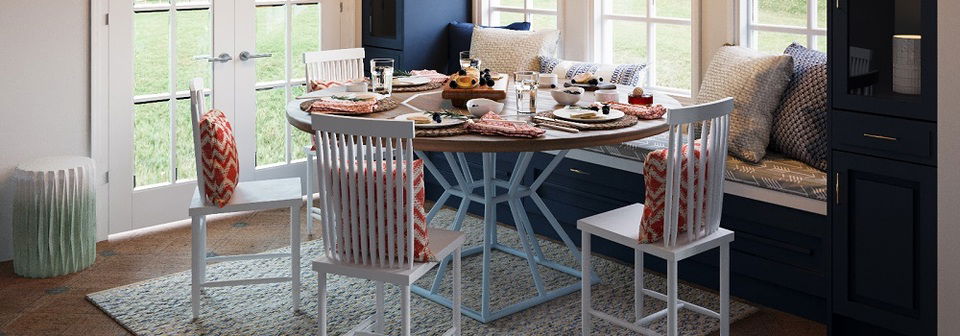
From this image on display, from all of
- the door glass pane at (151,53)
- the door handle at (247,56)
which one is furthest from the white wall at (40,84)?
the door handle at (247,56)

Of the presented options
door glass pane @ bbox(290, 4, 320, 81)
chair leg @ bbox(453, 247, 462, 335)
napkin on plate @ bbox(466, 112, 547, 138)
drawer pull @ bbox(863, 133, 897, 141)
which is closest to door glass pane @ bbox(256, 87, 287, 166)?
door glass pane @ bbox(290, 4, 320, 81)

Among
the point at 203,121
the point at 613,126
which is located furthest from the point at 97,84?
the point at 613,126

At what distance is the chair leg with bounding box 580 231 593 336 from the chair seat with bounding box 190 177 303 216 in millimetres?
1144

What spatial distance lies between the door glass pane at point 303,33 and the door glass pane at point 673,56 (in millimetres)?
1999

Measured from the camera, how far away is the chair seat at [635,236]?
12.2ft

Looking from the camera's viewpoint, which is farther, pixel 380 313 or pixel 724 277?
pixel 380 313

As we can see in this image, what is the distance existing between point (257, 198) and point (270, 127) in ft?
6.29

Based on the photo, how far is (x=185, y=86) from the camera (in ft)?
19.0

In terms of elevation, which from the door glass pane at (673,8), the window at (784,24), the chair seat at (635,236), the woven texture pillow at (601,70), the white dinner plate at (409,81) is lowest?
the chair seat at (635,236)

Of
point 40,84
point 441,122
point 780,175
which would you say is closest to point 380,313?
point 441,122

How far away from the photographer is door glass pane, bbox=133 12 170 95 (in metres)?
5.56

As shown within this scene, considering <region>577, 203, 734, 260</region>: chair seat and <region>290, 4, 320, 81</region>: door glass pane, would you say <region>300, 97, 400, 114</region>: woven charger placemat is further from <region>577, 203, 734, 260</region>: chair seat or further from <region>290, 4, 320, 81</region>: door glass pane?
<region>290, 4, 320, 81</region>: door glass pane

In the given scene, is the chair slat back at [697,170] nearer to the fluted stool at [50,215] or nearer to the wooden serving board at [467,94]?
the wooden serving board at [467,94]

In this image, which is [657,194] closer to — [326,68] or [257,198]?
[257,198]
